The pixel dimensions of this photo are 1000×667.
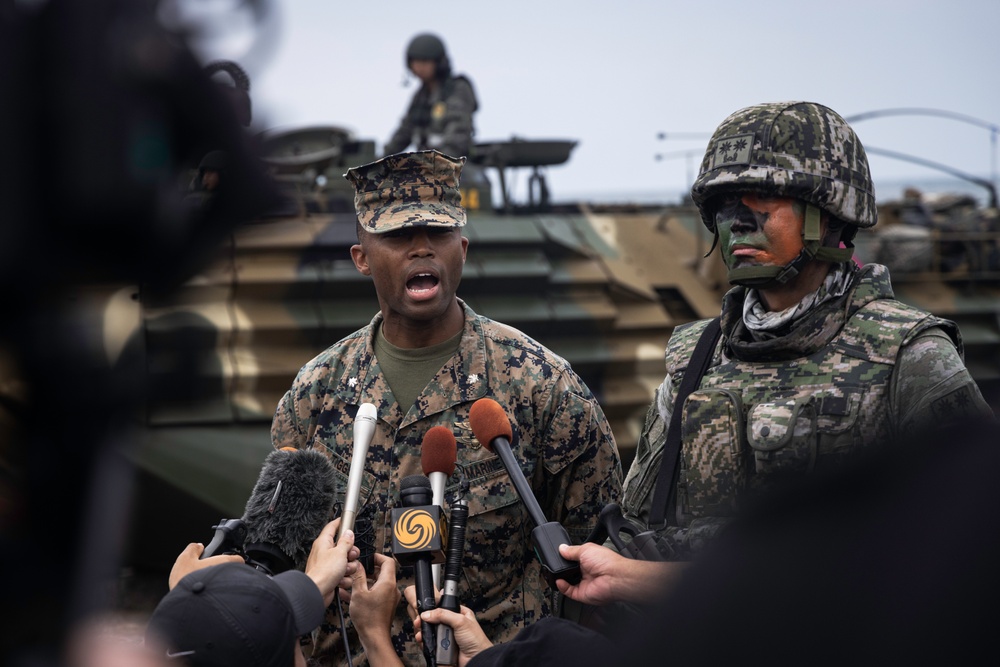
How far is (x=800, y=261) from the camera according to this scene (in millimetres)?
2844

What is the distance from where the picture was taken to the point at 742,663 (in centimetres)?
84

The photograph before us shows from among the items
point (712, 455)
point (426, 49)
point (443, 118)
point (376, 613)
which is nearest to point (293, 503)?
point (376, 613)

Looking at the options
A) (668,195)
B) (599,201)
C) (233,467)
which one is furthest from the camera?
(668,195)

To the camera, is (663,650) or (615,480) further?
(615,480)

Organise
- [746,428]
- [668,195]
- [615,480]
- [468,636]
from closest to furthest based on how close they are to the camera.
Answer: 1. [468,636]
2. [746,428]
3. [615,480]
4. [668,195]

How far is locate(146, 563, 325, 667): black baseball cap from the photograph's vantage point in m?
1.87

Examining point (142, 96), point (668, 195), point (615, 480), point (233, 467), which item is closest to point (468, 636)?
point (615, 480)

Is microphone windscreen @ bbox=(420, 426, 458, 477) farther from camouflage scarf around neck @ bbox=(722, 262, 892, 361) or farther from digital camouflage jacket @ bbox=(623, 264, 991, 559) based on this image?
camouflage scarf around neck @ bbox=(722, 262, 892, 361)

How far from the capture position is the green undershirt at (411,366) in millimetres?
3508

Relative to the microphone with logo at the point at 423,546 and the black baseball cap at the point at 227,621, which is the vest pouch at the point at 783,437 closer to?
the microphone with logo at the point at 423,546

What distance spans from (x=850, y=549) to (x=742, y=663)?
0.11 m

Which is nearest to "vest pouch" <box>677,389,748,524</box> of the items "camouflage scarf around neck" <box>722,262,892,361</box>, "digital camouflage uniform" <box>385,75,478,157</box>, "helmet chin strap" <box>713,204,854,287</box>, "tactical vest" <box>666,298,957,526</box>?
"tactical vest" <box>666,298,957,526</box>

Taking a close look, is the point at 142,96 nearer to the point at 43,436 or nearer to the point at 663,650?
the point at 43,436

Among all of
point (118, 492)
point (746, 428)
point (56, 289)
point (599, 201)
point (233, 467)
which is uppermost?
point (599, 201)
